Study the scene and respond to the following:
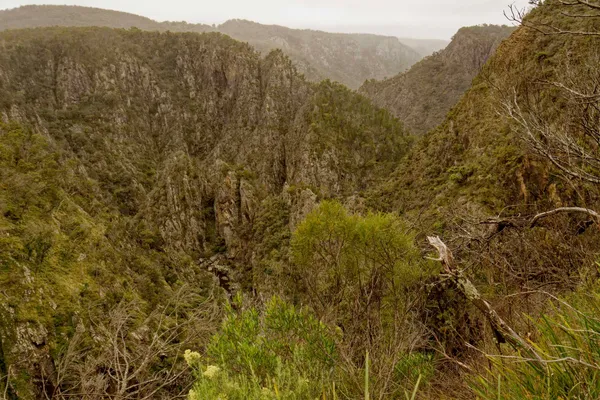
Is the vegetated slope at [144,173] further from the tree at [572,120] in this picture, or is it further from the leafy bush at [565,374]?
the tree at [572,120]

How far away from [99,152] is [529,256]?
8076 centimetres

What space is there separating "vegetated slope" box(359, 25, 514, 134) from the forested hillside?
571cm

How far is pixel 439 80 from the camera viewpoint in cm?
9850

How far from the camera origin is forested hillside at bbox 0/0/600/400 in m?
4.29

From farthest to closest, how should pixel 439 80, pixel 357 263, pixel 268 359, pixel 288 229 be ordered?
pixel 439 80 < pixel 288 229 < pixel 357 263 < pixel 268 359

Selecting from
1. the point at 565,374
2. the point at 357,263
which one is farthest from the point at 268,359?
the point at 357,263

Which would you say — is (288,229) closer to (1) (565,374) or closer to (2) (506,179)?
(2) (506,179)

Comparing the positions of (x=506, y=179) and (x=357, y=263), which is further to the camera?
(x=506, y=179)

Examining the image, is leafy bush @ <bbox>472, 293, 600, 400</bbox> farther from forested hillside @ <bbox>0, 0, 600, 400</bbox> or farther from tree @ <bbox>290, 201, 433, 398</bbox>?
tree @ <bbox>290, 201, 433, 398</bbox>

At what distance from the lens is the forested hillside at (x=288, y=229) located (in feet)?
14.1

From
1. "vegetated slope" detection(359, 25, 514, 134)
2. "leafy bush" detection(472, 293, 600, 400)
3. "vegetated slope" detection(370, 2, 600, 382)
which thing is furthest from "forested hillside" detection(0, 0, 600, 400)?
"vegetated slope" detection(359, 25, 514, 134)

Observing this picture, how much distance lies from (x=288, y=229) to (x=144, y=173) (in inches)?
1909

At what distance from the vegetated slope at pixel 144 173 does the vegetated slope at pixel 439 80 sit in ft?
84.5

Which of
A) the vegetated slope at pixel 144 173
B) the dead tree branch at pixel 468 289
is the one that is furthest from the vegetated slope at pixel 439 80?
the dead tree branch at pixel 468 289
